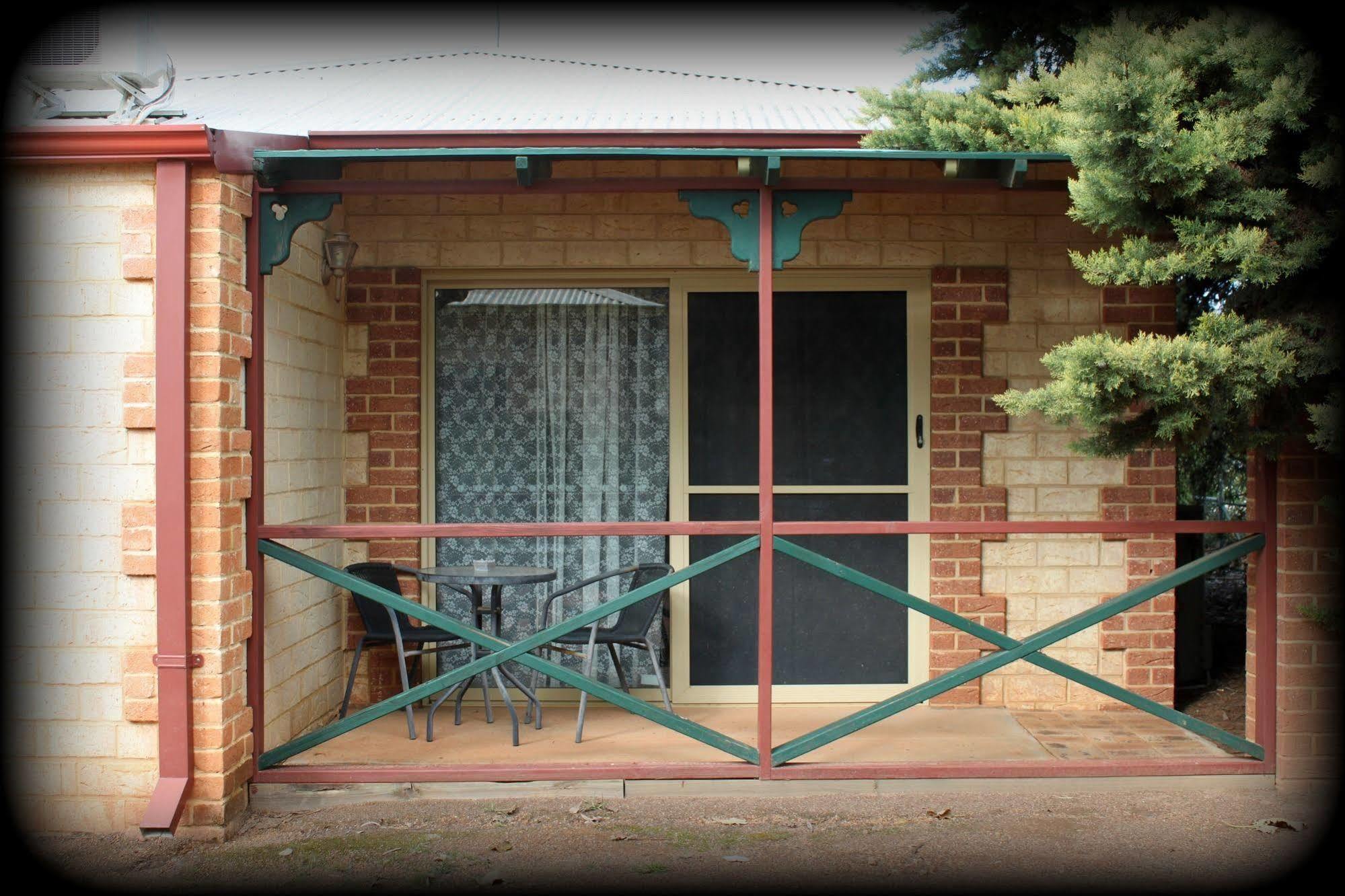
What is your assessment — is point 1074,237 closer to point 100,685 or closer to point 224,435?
point 224,435

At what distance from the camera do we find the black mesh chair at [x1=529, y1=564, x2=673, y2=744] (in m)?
5.18

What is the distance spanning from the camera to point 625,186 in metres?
4.42

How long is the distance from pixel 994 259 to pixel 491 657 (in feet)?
10.3

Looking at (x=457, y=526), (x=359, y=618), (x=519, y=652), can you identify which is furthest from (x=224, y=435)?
(x=359, y=618)

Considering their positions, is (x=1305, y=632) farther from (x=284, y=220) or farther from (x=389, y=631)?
(x=284, y=220)

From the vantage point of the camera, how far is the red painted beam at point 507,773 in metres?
4.38

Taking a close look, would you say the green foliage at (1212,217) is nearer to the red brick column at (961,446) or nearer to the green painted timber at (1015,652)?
the green painted timber at (1015,652)

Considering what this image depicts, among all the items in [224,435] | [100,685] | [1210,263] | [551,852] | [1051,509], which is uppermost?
[1210,263]

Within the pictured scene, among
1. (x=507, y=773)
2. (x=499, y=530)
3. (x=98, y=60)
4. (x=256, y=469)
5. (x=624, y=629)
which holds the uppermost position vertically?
(x=98, y=60)

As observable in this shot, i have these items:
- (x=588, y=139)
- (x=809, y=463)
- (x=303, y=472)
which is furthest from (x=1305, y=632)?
(x=303, y=472)

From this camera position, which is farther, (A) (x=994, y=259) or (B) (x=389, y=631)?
(A) (x=994, y=259)

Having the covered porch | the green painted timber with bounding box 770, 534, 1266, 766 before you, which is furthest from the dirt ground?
the covered porch

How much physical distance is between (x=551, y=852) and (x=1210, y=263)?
3034 millimetres

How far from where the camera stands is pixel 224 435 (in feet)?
13.4
